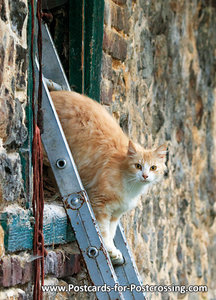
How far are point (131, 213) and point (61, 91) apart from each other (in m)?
1.25

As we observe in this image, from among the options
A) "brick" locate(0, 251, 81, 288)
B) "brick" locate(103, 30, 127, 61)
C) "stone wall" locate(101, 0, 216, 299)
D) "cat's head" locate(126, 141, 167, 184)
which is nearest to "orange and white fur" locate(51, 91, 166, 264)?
"cat's head" locate(126, 141, 167, 184)

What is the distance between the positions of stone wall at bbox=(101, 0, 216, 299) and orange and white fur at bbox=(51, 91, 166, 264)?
19.7 inches

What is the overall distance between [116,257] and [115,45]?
1.49m

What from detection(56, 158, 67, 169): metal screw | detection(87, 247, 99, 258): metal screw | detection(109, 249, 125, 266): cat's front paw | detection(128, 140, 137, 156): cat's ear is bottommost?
detection(109, 249, 125, 266): cat's front paw

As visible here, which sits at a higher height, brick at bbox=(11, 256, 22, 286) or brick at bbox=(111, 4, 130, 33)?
brick at bbox=(111, 4, 130, 33)

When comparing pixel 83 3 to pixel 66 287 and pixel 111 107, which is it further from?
pixel 66 287

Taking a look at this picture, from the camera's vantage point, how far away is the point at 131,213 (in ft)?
12.2

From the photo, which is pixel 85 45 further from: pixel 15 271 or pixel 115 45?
pixel 15 271

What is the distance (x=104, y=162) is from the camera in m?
2.69

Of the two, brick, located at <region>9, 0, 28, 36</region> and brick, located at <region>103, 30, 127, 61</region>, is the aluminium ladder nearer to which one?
brick, located at <region>9, 0, 28, 36</region>

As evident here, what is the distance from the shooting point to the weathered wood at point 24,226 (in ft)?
6.40

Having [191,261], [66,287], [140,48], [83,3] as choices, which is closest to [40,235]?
[66,287]

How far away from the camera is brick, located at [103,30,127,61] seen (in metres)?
3.27

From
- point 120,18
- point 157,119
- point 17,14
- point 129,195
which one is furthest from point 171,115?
point 17,14
